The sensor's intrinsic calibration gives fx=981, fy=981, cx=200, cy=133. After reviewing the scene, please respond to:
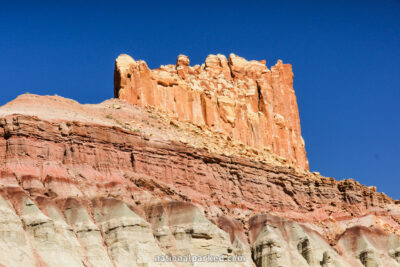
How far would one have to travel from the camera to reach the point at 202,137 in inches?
3676

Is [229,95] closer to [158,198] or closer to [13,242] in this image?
[158,198]

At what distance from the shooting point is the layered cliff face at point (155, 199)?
69.3m

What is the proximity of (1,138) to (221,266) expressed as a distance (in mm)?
19500

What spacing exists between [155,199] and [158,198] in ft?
1.79

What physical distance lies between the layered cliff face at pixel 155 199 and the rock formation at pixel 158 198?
104 millimetres

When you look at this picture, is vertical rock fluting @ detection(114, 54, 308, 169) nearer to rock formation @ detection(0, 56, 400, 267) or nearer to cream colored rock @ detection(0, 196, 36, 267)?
rock formation @ detection(0, 56, 400, 267)

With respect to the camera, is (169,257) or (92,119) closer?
(169,257)

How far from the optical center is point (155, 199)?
253 feet

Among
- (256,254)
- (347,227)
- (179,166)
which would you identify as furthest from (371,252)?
(179,166)

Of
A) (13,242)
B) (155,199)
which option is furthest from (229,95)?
(13,242)

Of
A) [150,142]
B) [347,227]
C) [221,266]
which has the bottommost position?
[221,266]

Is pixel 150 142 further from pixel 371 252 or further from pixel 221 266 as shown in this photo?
pixel 371 252

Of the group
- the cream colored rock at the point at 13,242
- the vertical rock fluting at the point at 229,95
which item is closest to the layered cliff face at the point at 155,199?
the cream colored rock at the point at 13,242

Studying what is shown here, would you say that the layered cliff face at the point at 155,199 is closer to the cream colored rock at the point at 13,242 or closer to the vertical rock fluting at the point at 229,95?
the cream colored rock at the point at 13,242
